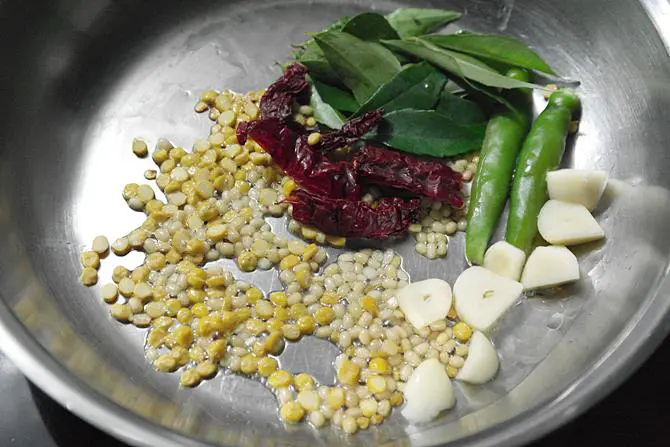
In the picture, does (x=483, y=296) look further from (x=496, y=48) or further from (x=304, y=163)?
(x=496, y=48)

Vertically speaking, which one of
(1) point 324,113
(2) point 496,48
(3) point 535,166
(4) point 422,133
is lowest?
(1) point 324,113

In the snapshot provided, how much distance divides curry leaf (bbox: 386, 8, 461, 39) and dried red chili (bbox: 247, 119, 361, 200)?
0.52 meters

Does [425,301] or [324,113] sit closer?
[425,301]

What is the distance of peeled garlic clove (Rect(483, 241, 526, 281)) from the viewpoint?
5.91 ft

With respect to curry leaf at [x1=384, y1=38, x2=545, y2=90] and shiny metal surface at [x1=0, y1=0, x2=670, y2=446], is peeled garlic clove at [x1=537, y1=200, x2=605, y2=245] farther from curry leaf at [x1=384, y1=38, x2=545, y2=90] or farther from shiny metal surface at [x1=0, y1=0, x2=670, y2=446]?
curry leaf at [x1=384, y1=38, x2=545, y2=90]

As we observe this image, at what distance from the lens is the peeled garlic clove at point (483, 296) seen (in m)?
1.74

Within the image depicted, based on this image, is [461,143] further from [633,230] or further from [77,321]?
[77,321]

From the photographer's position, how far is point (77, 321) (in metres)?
1.78

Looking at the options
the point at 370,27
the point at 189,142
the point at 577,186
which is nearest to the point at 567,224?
the point at 577,186

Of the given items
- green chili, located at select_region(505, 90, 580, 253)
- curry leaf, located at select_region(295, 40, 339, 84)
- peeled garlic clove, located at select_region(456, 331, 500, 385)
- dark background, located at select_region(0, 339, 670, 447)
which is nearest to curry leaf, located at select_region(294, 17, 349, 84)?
curry leaf, located at select_region(295, 40, 339, 84)

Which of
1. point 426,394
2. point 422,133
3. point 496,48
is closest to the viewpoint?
point 426,394

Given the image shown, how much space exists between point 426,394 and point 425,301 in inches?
9.6

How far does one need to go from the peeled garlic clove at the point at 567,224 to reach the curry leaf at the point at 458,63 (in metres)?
0.35

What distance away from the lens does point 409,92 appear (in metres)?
2.01
